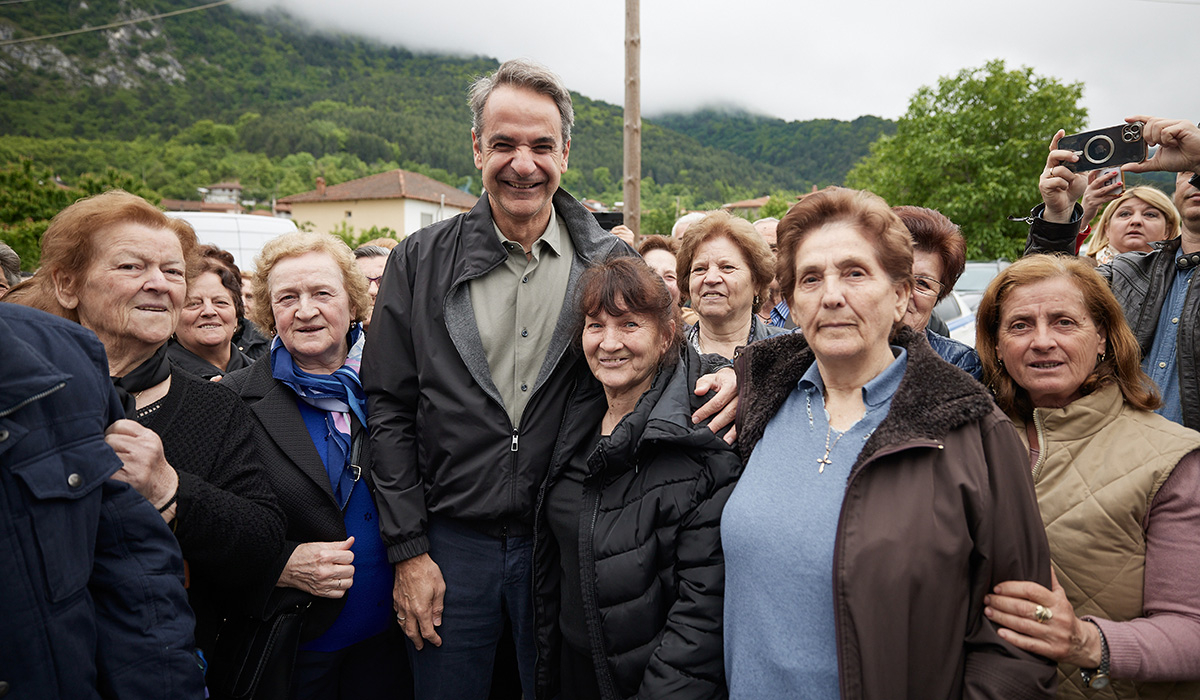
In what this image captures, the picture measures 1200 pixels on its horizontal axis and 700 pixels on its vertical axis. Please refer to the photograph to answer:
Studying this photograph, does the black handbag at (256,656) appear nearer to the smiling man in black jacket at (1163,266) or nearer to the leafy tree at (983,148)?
the smiling man in black jacket at (1163,266)

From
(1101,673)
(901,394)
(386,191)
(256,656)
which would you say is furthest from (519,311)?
(386,191)


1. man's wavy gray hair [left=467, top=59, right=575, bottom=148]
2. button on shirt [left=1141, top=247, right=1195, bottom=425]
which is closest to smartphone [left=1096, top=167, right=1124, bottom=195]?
button on shirt [left=1141, top=247, right=1195, bottom=425]

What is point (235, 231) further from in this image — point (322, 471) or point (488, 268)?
point (488, 268)

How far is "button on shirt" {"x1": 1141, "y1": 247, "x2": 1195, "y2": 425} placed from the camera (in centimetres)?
238

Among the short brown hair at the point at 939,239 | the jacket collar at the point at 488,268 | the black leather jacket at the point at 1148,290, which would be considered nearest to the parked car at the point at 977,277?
the black leather jacket at the point at 1148,290

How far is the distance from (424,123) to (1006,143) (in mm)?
83270

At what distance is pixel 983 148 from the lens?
26031 mm

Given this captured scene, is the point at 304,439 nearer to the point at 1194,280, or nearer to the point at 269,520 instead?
the point at 269,520

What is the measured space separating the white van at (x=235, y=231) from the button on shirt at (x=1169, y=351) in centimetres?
1476

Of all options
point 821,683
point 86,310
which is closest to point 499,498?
point 821,683

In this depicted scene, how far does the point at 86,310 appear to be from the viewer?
1.98 metres

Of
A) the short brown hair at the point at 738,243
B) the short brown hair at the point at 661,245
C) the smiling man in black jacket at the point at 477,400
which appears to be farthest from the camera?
the short brown hair at the point at 661,245

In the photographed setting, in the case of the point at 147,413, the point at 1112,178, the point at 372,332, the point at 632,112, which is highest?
the point at 632,112

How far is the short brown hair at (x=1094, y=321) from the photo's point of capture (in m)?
1.93
